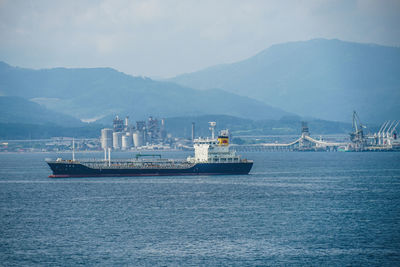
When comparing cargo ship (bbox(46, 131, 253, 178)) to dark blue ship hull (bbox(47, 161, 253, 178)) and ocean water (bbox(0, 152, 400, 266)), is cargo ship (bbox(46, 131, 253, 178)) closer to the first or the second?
dark blue ship hull (bbox(47, 161, 253, 178))

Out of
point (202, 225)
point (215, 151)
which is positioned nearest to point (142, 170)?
point (215, 151)

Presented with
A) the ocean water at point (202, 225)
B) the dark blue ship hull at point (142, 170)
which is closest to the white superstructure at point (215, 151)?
the dark blue ship hull at point (142, 170)

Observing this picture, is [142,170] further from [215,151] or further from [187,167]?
[215,151]

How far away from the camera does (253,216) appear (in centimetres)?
6131

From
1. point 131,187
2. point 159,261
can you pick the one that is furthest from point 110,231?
point 131,187

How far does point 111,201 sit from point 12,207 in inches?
448

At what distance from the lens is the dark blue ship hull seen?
108 m

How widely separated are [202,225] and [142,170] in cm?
5599

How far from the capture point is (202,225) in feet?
185

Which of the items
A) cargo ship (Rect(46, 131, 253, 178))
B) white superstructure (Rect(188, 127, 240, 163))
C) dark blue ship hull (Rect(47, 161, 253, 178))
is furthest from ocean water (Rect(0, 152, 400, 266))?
white superstructure (Rect(188, 127, 240, 163))

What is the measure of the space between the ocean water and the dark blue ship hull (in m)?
15.6

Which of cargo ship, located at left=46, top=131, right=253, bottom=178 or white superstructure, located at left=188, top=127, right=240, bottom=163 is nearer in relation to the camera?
cargo ship, located at left=46, top=131, right=253, bottom=178

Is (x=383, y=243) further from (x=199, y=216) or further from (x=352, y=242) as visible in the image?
(x=199, y=216)

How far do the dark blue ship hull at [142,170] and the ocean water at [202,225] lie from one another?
15568mm
